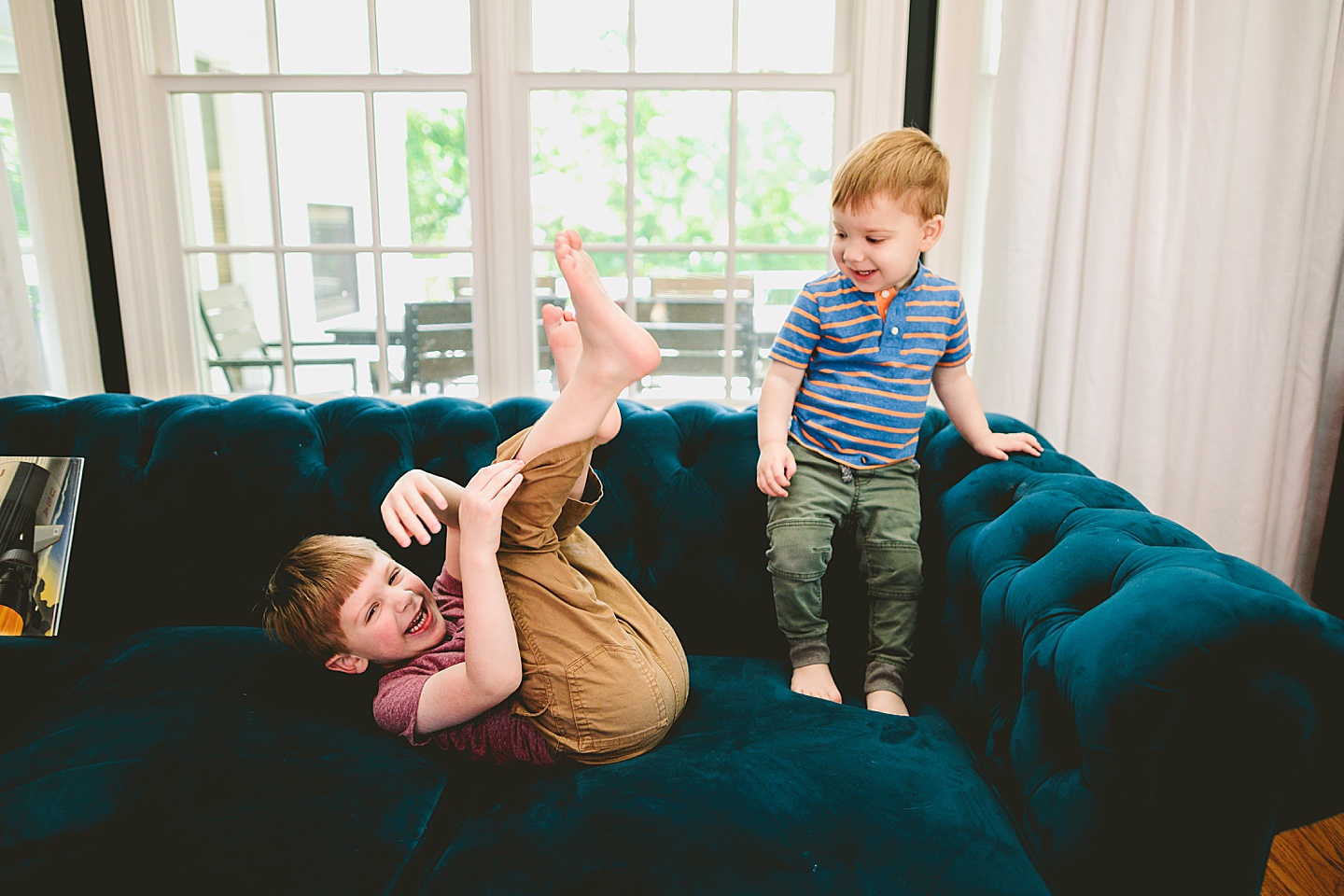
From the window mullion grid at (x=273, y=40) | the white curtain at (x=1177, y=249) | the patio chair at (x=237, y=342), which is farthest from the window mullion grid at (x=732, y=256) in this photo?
the window mullion grid at (x=273, y=40)

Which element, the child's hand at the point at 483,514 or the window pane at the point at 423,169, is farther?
the window pane at the point at 423,169

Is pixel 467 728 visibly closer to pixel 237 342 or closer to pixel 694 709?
pixel 694 709

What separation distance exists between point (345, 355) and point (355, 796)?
172 centimetres

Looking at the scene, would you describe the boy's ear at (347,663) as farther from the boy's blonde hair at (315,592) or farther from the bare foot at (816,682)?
the bare foot at (816,682)

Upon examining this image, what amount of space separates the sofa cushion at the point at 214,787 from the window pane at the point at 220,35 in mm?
1779

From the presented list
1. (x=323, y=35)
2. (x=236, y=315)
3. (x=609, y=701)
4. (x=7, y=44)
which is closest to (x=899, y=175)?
(x=609, y=701)

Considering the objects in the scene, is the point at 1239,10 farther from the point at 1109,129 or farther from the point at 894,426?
the point at 894,426

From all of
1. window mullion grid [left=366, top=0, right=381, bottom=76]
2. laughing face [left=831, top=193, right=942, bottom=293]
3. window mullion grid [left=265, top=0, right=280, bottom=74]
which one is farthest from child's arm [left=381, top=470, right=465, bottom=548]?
window mullion grid [left=265, top=0, right=280, bottom=74]

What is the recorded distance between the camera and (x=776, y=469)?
4.89 ft

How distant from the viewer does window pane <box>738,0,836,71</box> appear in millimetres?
Result: 2258

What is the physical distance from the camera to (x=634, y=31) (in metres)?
2.26

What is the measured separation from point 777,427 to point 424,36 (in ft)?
5.15

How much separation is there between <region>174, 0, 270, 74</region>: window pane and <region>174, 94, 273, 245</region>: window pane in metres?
0.09

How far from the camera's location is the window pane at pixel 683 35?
2.26 m
